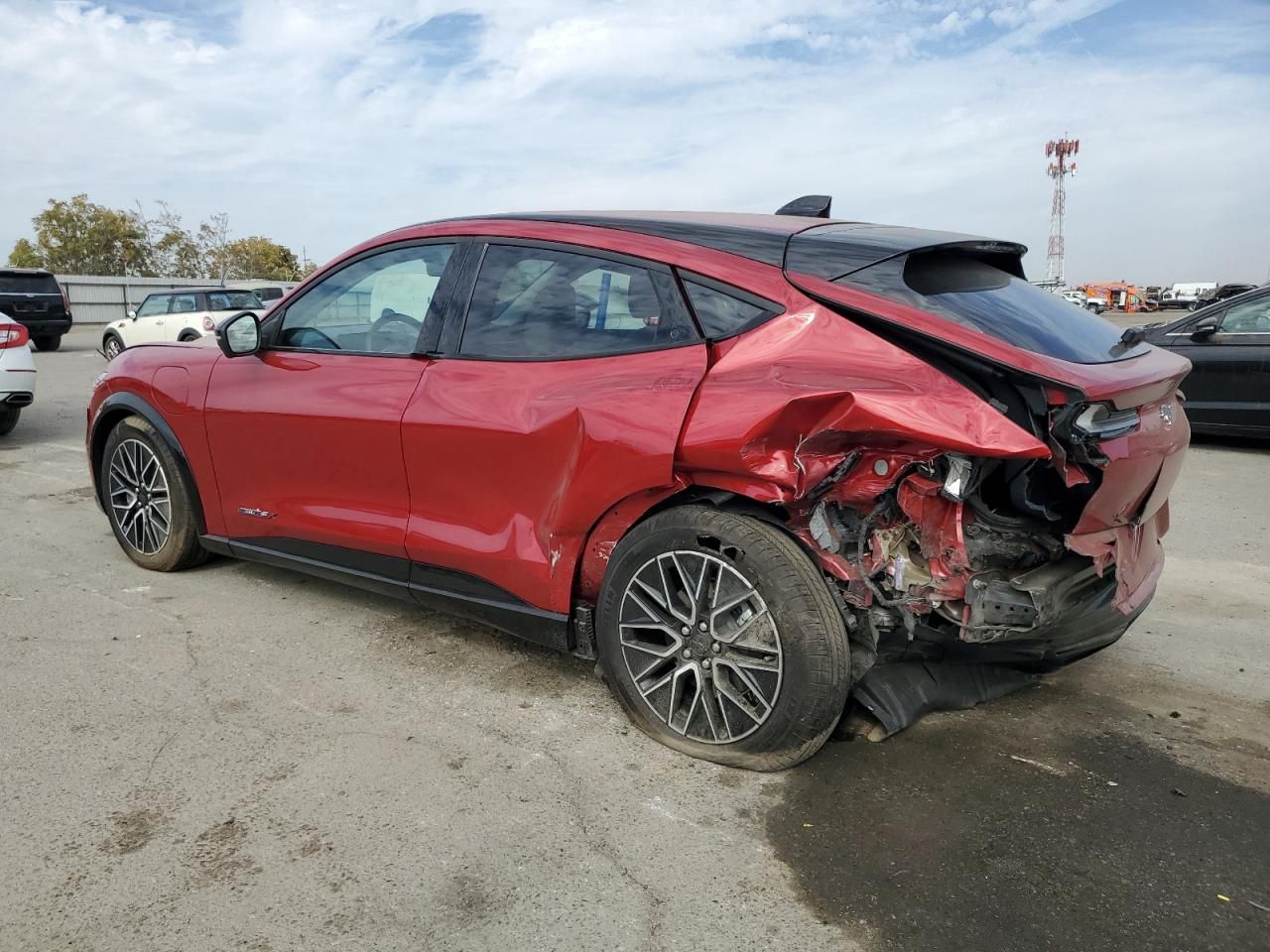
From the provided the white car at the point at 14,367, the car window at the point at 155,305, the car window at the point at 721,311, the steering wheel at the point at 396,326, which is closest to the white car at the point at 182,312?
the car window at the point at 155,305

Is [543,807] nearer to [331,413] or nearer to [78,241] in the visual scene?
[331,413]

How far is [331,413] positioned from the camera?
3787mm

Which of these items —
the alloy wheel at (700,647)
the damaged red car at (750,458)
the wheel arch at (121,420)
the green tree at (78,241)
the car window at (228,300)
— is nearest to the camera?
the damaged red car at (750,458)

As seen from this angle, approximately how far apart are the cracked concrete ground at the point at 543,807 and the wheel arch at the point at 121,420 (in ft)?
2.29

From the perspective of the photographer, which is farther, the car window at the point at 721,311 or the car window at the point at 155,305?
the car window at the point at 155,305

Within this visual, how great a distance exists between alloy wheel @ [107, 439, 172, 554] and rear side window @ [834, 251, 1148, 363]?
3.51 metres

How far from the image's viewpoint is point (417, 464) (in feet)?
11.6

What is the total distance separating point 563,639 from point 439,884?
3.47 ft

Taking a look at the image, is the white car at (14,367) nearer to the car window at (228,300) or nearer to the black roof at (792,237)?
the black roof at (792,237)

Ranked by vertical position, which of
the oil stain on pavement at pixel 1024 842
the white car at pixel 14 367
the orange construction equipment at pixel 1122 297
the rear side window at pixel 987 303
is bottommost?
the orange construction equipment at pixel 1122 297

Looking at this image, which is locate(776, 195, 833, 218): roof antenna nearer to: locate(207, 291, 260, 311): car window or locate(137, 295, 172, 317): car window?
locate(207, 291, 260, 311): car window

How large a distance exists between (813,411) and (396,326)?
1.80 metres

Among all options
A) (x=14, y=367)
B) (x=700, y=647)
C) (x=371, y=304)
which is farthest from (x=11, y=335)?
(x=700, y=647)

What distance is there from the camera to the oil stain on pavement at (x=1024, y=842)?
2277mm
